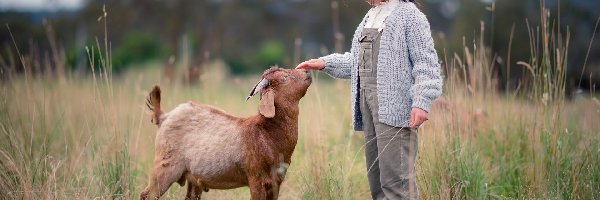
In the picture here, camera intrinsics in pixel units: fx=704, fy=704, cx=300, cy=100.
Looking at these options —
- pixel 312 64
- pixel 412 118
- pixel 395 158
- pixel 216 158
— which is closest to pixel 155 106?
pixel 216 158

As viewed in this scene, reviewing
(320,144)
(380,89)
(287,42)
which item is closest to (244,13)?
(287,42)

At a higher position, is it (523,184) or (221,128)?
(221,128)

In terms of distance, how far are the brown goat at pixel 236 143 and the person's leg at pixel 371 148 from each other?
0.35m

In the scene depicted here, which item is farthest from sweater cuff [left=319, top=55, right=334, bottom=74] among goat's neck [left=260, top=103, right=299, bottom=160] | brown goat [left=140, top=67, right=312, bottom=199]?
goat's neck [left=260, top=103, right=299, bottom=160]

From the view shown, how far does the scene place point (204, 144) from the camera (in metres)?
4.08

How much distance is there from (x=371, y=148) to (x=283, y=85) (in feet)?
2.05

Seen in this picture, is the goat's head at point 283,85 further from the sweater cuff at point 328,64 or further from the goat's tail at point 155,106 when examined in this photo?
the goat's tail at point 155,106

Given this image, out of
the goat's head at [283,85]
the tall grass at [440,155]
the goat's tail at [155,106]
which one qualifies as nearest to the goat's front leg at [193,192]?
the tall grass at [440,155]

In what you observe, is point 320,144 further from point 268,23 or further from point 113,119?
point 268,23

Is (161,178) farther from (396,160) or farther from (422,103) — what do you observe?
(422,103)

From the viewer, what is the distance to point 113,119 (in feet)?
15.9

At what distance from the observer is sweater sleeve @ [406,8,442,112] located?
3.53 m

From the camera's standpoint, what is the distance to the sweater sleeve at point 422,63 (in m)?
3.53

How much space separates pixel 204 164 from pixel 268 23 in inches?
797
